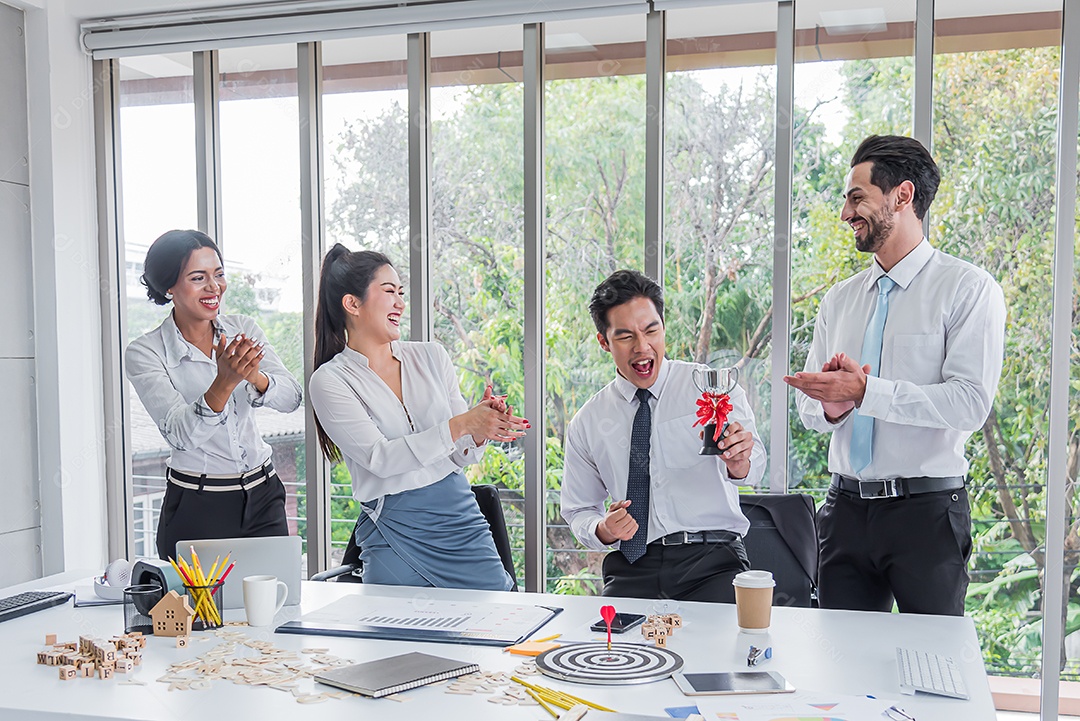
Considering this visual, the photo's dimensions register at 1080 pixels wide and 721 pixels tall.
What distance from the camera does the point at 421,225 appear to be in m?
3.77

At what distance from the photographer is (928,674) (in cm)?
160

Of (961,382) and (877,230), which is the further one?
(877,230)

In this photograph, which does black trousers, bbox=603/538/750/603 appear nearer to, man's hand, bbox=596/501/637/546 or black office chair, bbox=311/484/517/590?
man's hand, bbox=596/501/637/546

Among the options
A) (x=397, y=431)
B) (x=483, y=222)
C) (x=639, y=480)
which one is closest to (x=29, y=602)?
(x=397, y=431)

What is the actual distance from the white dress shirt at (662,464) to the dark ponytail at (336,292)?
2.62ft

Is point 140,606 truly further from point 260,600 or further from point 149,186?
point 149,186

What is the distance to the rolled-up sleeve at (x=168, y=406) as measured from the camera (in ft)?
9.96

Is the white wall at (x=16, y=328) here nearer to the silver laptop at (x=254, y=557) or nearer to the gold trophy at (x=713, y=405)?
the silver laptop at (x=254, y=557)

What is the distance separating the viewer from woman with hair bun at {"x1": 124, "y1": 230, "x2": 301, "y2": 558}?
10.2 ft

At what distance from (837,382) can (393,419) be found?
1.28m

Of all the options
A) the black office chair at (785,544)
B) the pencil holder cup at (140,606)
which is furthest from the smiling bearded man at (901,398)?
the pencil holder cup at (140,606)

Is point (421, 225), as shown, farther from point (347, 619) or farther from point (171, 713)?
point (171, 713)

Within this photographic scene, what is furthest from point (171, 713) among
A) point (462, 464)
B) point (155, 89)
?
point (155, 89)

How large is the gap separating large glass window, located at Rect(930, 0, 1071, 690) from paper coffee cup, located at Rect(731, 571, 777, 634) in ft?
5.72
